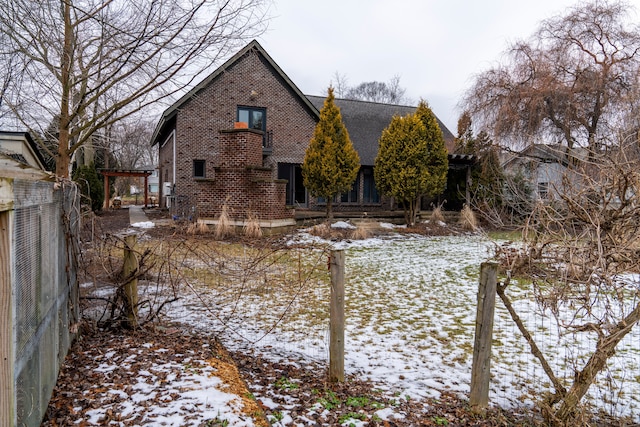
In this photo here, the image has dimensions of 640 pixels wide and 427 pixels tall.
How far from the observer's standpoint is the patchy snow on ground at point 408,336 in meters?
3.80

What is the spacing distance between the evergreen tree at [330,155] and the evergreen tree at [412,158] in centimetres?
151

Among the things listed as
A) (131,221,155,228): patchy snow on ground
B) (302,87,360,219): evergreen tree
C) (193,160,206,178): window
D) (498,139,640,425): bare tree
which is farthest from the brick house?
(498,139,640,425): bare tree

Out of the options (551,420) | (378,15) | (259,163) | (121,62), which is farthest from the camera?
(259,163)

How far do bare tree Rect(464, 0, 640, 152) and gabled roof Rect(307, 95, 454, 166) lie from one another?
533 cm

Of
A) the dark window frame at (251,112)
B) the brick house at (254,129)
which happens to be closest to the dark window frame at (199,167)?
the brick house at (254,129)

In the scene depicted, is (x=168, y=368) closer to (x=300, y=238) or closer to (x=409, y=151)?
(x=300, y=238)

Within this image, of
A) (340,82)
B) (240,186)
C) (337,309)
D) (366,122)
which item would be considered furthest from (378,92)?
(337,309)

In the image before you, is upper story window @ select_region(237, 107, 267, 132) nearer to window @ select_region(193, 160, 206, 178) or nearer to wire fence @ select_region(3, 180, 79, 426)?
window @ select_region(193, 160, 206, 178)

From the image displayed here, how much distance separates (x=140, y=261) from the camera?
4.36 meters

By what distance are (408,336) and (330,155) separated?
10.4 metres

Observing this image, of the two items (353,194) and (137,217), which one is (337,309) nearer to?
(137,217)

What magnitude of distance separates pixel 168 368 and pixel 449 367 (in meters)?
2.62

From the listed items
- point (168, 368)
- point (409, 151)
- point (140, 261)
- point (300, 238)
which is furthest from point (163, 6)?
point (409, 151)

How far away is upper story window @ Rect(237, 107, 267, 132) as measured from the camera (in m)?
17.9
